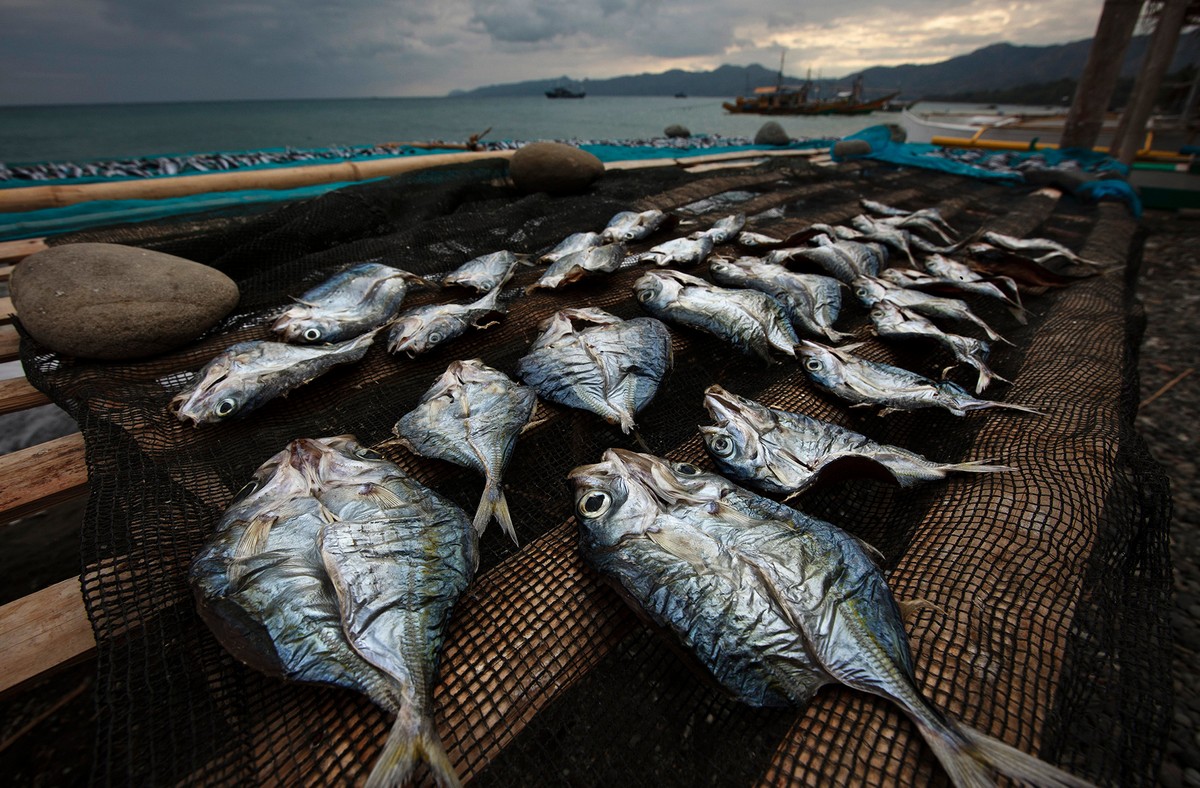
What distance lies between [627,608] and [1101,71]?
1819 centimetres

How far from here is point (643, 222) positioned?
228 inches

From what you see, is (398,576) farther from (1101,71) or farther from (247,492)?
(1101,71)

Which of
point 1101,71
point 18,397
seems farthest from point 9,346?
point 1101,71

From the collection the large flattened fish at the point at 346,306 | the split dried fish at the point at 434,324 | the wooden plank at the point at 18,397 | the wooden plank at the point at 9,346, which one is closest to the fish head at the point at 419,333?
the split dried fish at the point at 434,324

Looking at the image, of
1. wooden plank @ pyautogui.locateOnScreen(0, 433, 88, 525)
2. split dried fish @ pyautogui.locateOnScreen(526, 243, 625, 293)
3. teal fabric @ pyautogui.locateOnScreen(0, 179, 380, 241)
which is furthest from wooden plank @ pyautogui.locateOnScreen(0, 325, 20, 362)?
split dried fish @ pyautogui.locateOnScreen(526, 243, 625, 293)

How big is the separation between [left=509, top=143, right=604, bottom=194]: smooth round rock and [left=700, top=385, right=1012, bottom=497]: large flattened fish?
20.6 feet

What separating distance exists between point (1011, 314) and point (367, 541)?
219 inches

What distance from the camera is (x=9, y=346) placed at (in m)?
3.79

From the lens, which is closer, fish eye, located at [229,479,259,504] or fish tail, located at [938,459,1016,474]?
fish eye, located at [229,479,259,504]

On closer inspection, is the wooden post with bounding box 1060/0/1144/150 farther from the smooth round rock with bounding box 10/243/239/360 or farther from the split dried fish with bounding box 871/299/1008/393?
the smooth round rock with bounding box 10/243/239/360

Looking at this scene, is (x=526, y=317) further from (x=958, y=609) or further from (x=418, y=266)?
(x=958, y=609)

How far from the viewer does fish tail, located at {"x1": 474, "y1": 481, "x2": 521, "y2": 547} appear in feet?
7.24

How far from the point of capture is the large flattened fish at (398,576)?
1.49 meters

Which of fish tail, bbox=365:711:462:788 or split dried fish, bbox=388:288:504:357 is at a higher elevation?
split dried fish, bbox=388:288:504:357
